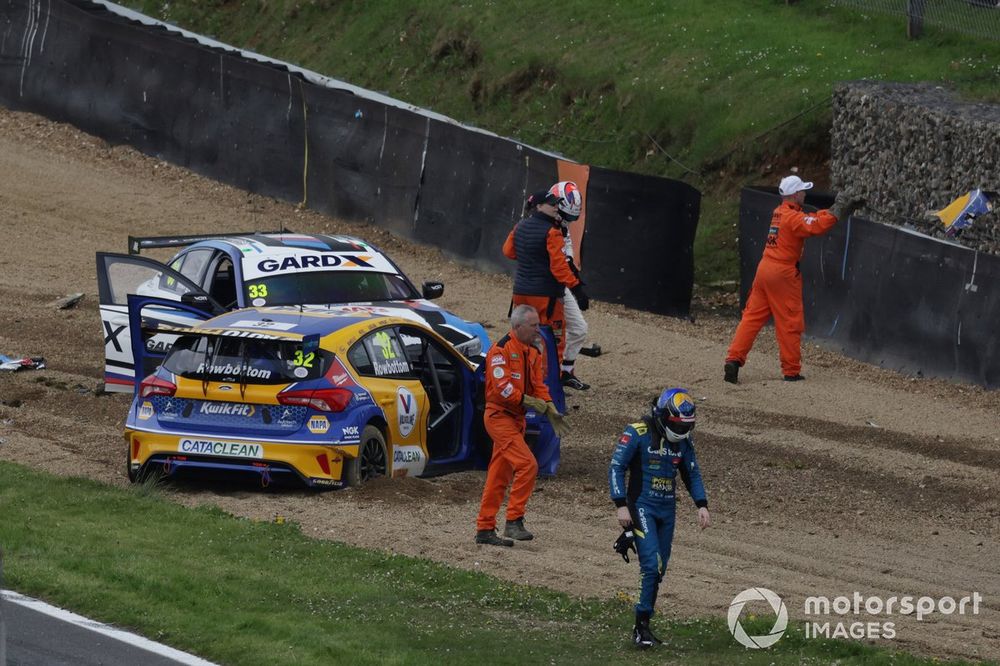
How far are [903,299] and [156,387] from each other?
8898mm

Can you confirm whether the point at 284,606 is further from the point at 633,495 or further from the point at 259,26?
the point at 259,26

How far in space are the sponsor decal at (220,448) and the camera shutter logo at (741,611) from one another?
377 cm

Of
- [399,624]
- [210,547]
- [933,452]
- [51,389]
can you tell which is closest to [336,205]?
[51,389]

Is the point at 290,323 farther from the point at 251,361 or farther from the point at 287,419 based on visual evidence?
the point at 287,419

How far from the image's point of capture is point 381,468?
12.8 metres

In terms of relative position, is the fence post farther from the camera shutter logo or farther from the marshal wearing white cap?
the camera shutter logo

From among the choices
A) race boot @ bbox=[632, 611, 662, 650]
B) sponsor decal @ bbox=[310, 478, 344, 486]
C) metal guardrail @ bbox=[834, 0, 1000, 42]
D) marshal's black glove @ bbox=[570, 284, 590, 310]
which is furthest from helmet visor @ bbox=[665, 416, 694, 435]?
metal guardrail @ bbox=[834, 0, 1000, 42]

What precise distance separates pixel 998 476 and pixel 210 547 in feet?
22.3

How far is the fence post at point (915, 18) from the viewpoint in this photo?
25.7 metres

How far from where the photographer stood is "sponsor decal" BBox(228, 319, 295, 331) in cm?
1262

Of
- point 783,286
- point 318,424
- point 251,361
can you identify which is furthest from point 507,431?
point 783,286

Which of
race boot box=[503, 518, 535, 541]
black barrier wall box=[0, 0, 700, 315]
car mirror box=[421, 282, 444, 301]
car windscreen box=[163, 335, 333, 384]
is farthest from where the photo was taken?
black barrier wall box=[0, 0, 700, 315]

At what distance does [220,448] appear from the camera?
12211mm

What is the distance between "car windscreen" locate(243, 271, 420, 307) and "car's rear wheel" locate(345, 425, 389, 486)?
9.88 feet
